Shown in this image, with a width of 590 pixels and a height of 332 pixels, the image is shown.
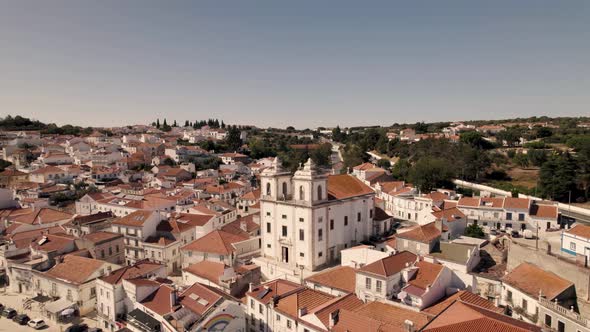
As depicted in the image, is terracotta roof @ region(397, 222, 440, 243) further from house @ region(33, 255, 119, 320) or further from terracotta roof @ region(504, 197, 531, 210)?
house @ region(33, 255, 119, 320)

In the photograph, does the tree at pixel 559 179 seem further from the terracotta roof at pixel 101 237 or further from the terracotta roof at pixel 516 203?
the terracotta roof at pixel 101 237

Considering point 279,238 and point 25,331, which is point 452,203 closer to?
point 279,238

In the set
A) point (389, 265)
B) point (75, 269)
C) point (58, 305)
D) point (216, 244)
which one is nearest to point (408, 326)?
point (389, 265)

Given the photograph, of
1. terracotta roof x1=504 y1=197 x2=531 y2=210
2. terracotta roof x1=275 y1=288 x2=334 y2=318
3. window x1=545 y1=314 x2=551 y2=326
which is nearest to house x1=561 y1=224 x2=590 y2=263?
window x1=545 y1=314 x2=551 y2=326

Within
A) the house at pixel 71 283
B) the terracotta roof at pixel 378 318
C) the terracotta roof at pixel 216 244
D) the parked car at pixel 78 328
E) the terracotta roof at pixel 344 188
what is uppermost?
the terracotta roof at pixel 344 188

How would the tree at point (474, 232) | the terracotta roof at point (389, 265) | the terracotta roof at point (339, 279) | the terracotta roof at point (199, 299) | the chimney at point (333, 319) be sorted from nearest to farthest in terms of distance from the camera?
the chimney at point (333, 319), the terracotta roof at point (199, 299), the terracotta roof at point (389, 265), the terracotta roof at point (339, 279), the tree at point (474, 232)

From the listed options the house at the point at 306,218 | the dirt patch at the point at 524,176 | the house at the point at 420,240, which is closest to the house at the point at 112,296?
the house at the point at 306,218

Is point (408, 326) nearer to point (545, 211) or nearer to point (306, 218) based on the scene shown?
point (306, 218)
